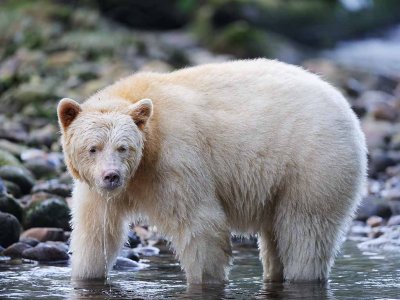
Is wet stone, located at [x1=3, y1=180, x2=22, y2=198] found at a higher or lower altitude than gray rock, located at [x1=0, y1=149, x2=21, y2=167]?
lower

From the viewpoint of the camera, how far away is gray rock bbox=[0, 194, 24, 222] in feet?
35.8

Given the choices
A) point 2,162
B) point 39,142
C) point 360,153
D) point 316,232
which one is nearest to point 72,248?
point 316,232

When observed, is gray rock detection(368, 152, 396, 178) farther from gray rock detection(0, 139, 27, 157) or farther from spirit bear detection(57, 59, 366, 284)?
spirit bear detection(57, 59, 366, 284)

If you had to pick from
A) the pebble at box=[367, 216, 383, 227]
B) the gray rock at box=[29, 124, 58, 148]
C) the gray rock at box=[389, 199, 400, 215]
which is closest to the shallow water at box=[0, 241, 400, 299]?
the pebble at box=[367, 216, 383, 227]

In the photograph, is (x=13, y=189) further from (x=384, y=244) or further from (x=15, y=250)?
(x=384, y=244)

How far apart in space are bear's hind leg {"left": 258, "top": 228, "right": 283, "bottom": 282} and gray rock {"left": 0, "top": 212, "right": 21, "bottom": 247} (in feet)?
9.04

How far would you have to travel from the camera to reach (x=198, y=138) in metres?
8.44

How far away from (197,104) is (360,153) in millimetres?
1598

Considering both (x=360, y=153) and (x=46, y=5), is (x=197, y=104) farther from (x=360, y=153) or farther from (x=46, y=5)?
(x=46, y=5)

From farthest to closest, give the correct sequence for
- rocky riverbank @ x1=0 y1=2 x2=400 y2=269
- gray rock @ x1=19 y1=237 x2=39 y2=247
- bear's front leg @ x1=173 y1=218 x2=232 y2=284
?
rocky riverbank @ x1=0 y1=2 x2=400 y2=269 → gray rock @ x1=19 y1=237 x2=39 y2=247 → bear's front leg @ x1=173 y1=218 x2=232 y2=284

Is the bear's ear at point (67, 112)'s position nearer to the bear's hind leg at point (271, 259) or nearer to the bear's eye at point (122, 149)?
the bear's eye at point (122, 149)

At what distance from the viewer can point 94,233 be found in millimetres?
8547

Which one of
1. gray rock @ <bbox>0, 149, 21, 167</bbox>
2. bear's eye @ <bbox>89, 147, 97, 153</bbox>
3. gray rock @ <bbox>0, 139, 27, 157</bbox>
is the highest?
gray rock @ <bbox>0, 139, 27, 157</bbox>

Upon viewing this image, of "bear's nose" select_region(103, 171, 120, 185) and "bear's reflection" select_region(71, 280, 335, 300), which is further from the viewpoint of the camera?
"bear's reflection" select_region(71, 280, 335, 300)
